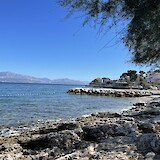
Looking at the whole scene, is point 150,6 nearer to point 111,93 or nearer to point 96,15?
point 96,15

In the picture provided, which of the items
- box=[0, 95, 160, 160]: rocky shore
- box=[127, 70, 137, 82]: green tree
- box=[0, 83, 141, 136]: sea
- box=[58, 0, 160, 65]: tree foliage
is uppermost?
box=[127, 70, 137, 82]: green tree

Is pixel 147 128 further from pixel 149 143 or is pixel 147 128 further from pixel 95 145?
pixel 95 145

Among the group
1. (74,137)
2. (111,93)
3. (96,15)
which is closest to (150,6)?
(96,15)

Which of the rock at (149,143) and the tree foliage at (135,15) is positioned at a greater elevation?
the tree foliage at (135,15)

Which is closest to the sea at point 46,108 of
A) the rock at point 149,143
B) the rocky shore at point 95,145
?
the rocky shore at point 95,145

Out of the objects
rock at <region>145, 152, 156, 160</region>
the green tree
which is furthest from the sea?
the green tree

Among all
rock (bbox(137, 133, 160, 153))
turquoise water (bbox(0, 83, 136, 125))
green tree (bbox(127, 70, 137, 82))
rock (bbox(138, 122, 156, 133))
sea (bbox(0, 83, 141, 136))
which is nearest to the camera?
rock (bbox(137, 133, 160, 153))

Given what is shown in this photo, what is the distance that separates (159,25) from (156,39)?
492 millimetres

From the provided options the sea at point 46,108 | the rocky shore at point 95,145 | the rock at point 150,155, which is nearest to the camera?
the rock at point 150,155

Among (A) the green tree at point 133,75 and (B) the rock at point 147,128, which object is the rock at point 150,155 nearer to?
(B) the rock at point 147,128

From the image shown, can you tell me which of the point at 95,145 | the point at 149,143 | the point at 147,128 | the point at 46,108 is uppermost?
the point at 147,128

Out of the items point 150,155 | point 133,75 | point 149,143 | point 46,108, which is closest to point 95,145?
point 149,143

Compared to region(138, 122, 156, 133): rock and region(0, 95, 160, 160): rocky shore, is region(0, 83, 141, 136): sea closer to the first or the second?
region(0, 95, 160, 160): rocky shore

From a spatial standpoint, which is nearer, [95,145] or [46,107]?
[95,145]
